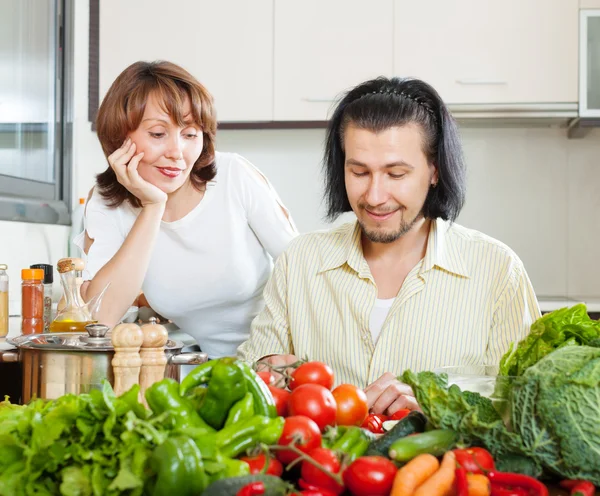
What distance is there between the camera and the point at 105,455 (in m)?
0.69

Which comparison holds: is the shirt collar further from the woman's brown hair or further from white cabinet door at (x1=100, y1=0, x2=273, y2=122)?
white cabinet door at (x1=100, y1=0, x2=273, y2=122)

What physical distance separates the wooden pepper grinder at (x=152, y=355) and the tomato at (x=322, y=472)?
34cm

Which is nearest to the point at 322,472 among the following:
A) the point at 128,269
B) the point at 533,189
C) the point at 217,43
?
the point at 128,269

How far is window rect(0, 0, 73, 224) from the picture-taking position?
2752mm

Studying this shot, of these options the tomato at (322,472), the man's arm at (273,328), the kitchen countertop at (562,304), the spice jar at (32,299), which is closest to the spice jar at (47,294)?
the spice jar at (32,299)

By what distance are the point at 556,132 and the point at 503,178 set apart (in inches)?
11.5

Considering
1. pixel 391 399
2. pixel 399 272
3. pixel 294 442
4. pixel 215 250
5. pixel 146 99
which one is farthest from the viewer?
pixel 215 250

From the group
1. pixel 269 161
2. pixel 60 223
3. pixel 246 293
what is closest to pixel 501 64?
pixel 269 161

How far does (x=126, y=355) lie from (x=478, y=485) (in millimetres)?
480

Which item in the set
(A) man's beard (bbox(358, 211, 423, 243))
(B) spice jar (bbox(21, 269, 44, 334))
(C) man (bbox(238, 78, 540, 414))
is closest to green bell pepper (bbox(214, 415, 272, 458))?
(C) man (bbox(238, 78, 540, 414))

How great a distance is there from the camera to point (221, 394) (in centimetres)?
78

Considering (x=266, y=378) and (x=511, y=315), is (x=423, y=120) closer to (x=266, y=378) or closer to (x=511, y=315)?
(x=511, y=315)

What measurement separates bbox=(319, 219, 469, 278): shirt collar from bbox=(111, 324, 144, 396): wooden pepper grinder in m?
0.84

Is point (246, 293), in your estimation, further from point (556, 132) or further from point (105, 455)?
point (556, 132)
